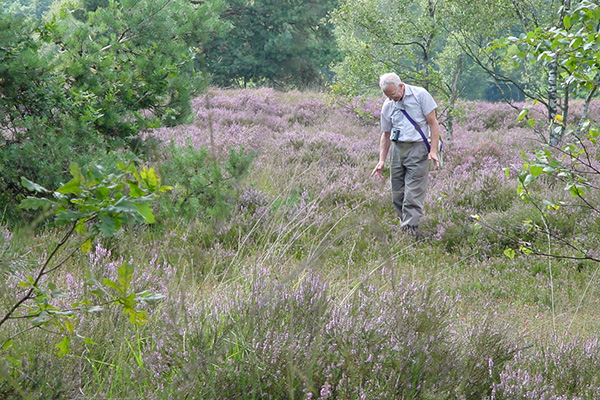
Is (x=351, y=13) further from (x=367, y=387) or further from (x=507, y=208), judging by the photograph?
(x=367, y=387)

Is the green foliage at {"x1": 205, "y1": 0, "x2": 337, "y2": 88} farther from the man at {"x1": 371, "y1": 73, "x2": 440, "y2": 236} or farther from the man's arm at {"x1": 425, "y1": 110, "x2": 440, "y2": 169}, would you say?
the man's arm at {"x1": 425, "y1": 110, "x2": 440, "y2": 169}

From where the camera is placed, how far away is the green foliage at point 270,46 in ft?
85.4

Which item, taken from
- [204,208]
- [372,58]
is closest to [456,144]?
[372,58]

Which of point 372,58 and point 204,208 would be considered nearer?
point 204,208

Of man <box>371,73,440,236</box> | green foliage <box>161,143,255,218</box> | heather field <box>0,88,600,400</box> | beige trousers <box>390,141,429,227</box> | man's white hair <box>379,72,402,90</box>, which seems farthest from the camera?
beige trousers <box>390,141,429,227</box>

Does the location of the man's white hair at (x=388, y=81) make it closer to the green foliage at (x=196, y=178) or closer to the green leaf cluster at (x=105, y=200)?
the green foliage at (x=196, y=178)

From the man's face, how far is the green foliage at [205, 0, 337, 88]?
19987 millimetres

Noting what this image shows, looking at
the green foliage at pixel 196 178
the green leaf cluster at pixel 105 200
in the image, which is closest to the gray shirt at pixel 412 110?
the green foliage at pixel 196 178

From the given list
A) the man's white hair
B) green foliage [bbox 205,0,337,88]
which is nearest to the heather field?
the man's white hair

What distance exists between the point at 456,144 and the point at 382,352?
33.4 feet

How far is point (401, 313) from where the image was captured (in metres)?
2.42

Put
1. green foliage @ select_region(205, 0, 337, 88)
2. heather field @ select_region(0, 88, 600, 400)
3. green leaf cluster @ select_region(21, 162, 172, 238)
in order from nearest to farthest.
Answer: green leaf cluster @ select_region(21, 162, 172, 238) < heather field @ select_region(0, 88, 600, 400) < green foliage @ select_region(205, 0, 337, 88)

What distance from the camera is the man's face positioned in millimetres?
6039

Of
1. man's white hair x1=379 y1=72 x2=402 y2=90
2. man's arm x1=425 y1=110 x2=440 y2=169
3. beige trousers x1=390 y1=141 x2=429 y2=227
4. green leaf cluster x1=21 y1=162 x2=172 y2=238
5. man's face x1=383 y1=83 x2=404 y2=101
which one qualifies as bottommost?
beige trousers x1=390 y1=141 x2=429 y2=227
